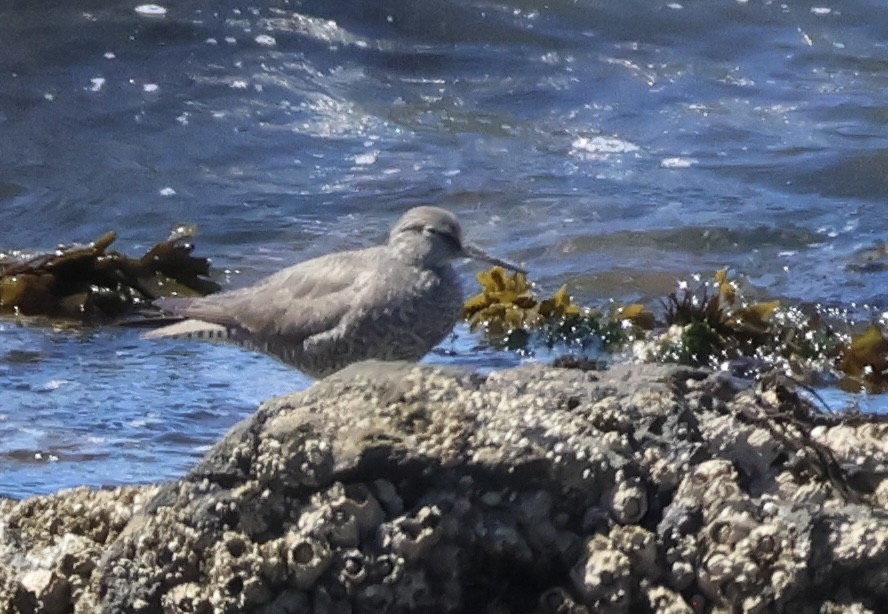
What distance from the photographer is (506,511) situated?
2.44 m

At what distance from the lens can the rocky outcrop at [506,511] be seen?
2.37 m

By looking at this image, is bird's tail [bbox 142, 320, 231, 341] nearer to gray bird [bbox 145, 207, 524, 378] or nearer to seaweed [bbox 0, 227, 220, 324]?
gray bird [bbox 145, 207, 524, 378]

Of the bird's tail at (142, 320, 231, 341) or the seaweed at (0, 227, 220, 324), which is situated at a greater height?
the bird's tail at (142, 320, 231, 341)

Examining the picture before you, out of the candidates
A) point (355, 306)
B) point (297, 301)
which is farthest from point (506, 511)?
point (297, 301)

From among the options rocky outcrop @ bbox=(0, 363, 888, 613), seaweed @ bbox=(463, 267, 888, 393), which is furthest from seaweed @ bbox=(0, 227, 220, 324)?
rocky outcrop @ bbox=(0, 363, 888, 613)

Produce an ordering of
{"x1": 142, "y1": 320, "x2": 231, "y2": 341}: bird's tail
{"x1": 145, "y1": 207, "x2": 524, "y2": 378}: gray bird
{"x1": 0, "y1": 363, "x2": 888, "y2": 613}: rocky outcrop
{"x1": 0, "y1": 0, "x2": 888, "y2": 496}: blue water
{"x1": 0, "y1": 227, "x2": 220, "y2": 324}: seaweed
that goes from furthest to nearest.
A: {"x1": 0, "y1": 227, "x2": 220, "y2": 324}: seaweed → {"x1": 0, "y1": 0, "x2": 888, "y2": 496}: blue water → {"x1": 142, "y1": 320, "x2": 231, "y2": 341}: bird's tail → {"x1": 145, "y1": 207, "x2": 524, "y2": 378}: gray bird → {"x1": 0, "y1": 363, "x2": 888, "y2": 613}: rocky outcrop

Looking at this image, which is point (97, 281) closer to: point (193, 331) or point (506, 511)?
point (193, 331)

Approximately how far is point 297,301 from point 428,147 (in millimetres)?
3527

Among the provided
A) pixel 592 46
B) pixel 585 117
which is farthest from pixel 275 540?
pixel 592 46

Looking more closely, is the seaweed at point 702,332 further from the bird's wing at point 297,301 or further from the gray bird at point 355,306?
the bird's wing at point 297,301

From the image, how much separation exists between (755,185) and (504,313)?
7.81 feet

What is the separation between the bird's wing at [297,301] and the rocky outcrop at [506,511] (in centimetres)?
186

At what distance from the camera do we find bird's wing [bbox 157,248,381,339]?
448 centimetres

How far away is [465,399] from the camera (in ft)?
8.41
